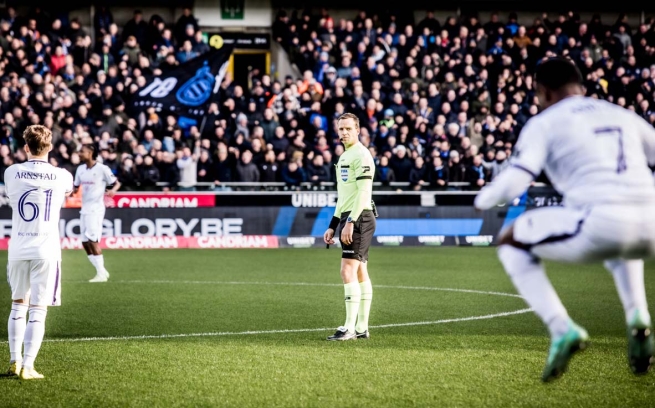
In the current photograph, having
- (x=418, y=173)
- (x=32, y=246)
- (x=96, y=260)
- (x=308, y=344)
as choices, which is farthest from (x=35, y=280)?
(x=418, y=173)

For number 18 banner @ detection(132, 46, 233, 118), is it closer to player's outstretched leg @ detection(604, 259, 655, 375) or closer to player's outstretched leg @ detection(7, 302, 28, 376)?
player's outstretched leg @ detection(7, 302, 28, 376)

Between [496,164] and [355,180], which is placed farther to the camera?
[496,164]

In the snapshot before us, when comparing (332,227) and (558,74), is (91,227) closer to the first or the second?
(332,227)

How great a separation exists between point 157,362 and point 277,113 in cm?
1594

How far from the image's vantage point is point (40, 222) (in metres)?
7.75

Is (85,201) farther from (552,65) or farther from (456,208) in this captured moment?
(552,65)

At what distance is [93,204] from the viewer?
1633cm

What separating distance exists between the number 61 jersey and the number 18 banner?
1623 cm

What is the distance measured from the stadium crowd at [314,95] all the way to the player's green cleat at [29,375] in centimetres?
1387

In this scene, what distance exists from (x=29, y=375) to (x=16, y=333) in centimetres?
39

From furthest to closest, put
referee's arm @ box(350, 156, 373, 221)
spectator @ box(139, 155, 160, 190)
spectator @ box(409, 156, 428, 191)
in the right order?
spectator @ box(409, 156, 428, 191)
spectator @ box(139, 155, 160, 190)
referee's arm @ box(350, 156, 373, 221)

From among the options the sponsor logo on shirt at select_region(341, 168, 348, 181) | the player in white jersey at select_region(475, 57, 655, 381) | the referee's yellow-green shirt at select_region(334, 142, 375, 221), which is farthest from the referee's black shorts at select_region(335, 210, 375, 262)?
the player in white jersey at select_region(475, 57, 655, 381)

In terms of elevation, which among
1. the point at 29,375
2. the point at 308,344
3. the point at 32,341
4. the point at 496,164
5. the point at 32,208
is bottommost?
the point at 308,344

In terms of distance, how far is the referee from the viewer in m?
9.71
